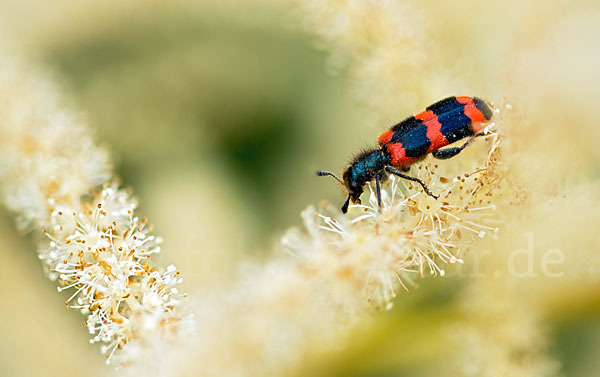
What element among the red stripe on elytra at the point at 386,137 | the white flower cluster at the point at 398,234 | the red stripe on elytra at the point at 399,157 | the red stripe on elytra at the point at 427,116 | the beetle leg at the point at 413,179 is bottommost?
the white flower cluster at the point at 398,234

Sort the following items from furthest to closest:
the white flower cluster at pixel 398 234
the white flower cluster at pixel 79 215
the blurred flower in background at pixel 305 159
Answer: the blurred flower in background at pixel 305 159, the white flower cluster at pixel 79 215, the white flower cluster at pixel 398 234

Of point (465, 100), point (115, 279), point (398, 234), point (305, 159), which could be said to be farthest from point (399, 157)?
point (305, 159)

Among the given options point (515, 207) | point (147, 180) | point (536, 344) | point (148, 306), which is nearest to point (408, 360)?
point (536, 344)

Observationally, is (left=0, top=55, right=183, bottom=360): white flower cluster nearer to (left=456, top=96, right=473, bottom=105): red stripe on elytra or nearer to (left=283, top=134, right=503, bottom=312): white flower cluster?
(left=283, top=134, right=503, bottom=312): white flower cluster


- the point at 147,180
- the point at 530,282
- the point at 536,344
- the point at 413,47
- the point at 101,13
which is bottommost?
the point at 536,344

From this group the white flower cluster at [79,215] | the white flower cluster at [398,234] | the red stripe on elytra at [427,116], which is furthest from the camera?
the red stripe on elytra at [427,116]

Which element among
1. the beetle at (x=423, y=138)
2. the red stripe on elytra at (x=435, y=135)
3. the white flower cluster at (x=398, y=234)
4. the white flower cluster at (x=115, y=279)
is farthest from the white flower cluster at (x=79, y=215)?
the red stripe on elytra at (x=435, y=135)

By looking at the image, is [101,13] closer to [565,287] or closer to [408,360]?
[408,360]

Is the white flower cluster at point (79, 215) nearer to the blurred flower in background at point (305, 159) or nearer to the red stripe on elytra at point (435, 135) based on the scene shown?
the blurred flower in background at point (305, 159)
